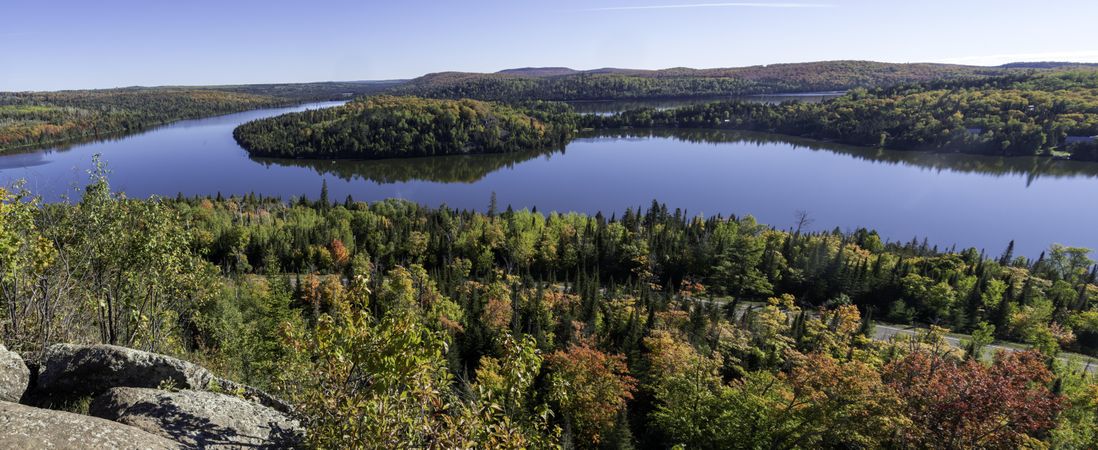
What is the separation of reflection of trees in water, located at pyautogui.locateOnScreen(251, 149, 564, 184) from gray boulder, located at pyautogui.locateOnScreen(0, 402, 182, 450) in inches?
6043

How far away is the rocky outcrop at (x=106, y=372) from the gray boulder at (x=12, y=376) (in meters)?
0.53

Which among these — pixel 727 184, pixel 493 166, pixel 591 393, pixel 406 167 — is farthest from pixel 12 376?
pixel 406 167

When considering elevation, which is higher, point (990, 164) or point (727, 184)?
point (990, 164)

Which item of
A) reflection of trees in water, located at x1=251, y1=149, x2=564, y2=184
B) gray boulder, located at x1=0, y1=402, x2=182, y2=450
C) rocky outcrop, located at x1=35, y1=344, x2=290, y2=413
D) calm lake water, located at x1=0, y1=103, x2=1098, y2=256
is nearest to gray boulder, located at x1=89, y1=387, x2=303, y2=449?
gray boulder, located at x1=0, y1=402, x2=182, y2=450

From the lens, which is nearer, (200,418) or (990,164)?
(200,418)

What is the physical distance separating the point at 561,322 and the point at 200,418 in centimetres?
4511

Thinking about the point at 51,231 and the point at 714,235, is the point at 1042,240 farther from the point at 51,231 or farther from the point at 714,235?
the point at 51,231

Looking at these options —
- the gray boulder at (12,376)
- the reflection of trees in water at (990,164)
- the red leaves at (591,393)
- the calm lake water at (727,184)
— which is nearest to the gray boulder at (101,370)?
the gray boulder at (12,376)

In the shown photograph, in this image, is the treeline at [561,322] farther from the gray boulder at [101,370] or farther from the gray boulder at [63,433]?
the gray boulder at [63,433]

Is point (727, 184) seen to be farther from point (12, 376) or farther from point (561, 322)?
point (12, 376)

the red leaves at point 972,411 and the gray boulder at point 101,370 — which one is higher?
the gray boulder at point 101,370

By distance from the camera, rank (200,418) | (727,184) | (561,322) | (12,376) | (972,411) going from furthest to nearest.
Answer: (727,184)
(561,322)
(972,411)
(12,376)
(200,418)

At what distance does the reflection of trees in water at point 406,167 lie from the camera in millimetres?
165875

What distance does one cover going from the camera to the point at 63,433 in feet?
25.3
